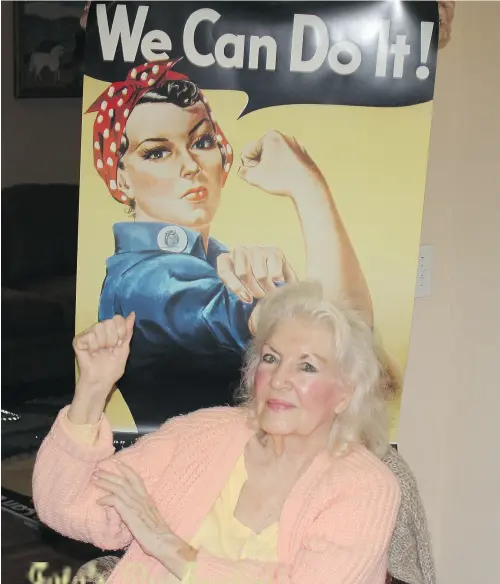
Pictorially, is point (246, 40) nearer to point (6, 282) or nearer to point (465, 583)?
point (6, 282)

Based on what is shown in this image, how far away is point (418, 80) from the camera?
69.7 inches

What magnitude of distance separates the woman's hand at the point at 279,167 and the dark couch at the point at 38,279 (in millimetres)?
382

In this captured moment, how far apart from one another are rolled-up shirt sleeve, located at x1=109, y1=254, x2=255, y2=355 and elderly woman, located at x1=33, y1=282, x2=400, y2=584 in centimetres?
11

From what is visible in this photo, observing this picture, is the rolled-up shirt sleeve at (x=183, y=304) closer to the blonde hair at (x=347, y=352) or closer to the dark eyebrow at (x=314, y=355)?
the blonde hair at (x=347, y=352)

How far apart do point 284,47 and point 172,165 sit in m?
0.33

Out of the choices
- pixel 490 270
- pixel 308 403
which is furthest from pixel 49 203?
pixel 490 270

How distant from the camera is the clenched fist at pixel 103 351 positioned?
5.27ft

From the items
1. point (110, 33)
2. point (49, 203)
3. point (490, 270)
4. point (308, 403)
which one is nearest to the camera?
point (308, 403)

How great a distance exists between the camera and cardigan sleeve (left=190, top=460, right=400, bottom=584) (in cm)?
149

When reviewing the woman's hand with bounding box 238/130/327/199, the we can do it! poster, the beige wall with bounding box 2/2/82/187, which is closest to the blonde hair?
the we can do it! poster

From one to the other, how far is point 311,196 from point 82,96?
51 centimetres

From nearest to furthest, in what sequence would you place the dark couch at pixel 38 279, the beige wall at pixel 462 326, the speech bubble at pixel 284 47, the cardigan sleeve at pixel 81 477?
the cardigan sleeve at pixel 81 477 → the speech bubble at pixel 284 47 → the dark couch at pixel 38 279 → the beige wall at pixel 462 326

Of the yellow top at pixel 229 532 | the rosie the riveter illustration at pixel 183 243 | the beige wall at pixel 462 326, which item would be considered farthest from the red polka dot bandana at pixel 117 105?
the beige wall at pixel 462 326

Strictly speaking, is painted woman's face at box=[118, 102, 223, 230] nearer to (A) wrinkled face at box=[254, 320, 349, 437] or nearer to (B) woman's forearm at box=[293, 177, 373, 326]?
(B) woman's forearm at box=[293, 177, 373, 326]
